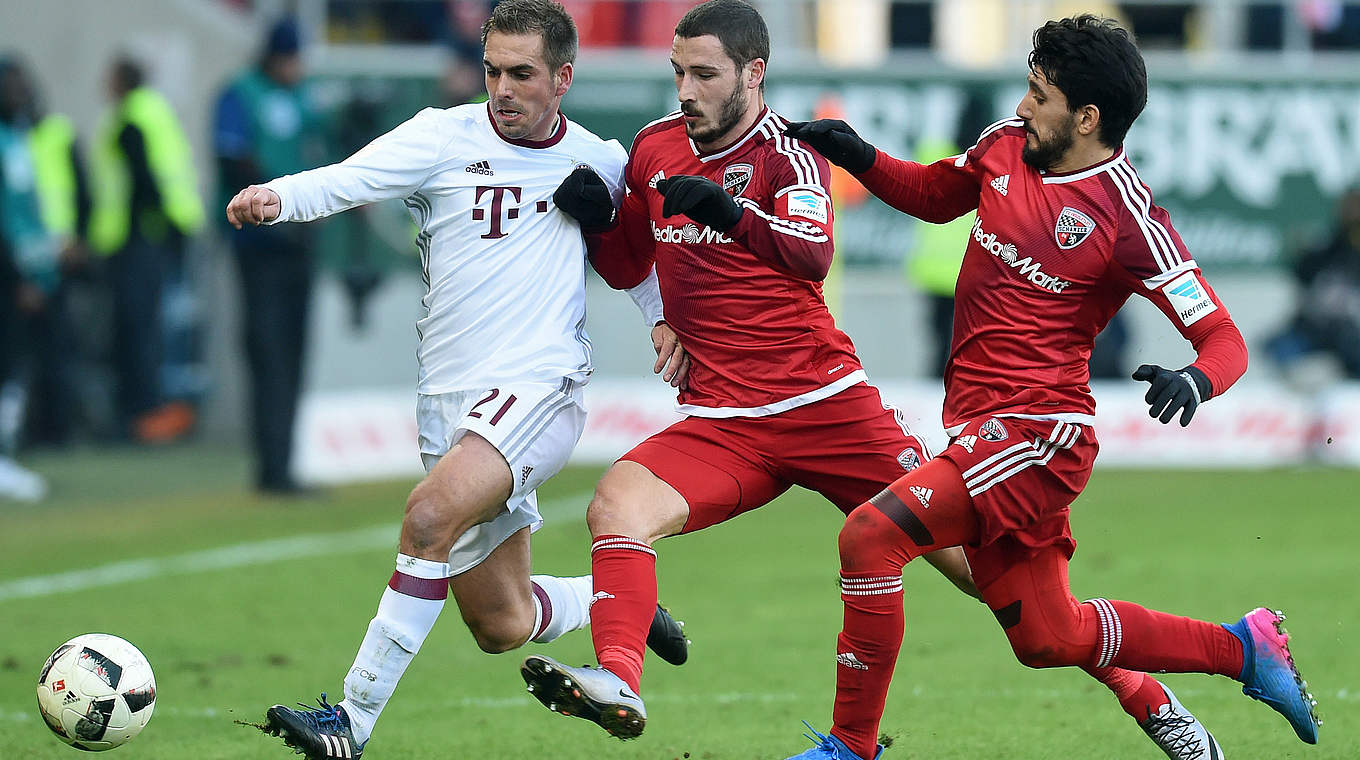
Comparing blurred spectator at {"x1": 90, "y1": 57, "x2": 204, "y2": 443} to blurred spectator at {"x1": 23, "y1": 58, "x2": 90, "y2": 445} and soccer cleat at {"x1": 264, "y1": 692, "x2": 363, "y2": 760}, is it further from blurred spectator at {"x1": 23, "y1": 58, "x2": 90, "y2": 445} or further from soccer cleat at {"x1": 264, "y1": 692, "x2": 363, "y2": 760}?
soccer cleat at {"x1": 264, "y1": 692, "x2": 363, "y2": 760}

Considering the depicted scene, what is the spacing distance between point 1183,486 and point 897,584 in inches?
312

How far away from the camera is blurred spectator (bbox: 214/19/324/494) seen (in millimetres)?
11484

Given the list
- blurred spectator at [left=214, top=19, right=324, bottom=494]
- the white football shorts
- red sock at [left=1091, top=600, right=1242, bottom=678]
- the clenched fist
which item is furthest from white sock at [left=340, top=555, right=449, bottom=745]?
blurred spectator at [left=214, top=19, right=324, bottom=494]

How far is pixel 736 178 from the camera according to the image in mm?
5594

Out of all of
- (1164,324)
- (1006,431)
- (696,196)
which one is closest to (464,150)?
(696,196)

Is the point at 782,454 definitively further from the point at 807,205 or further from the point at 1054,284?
the point at 1054,284

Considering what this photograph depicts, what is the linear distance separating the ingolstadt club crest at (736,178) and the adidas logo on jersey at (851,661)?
1.37m

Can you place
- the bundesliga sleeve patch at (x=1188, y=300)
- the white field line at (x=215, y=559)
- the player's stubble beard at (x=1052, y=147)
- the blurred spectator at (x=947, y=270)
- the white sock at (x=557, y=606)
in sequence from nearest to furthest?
the bundesliga sleeve patch at (x=1188, y=300), the player's stubble beard at (x=1052, y=147), the white sock at (x=557, y=606), the white field line at (x=215, y=559), the blurred spectator at (x=947, y=270)

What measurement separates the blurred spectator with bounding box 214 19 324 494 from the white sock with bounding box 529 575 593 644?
5.60m

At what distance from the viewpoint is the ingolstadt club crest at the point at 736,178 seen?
5578 millimetres

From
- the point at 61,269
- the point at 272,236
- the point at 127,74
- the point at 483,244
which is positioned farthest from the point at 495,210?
the point at 61,269

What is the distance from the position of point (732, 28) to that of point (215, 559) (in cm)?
568

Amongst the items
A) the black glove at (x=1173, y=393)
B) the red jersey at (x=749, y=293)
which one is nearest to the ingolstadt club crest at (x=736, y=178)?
the red jersey at (x=749, y=293)

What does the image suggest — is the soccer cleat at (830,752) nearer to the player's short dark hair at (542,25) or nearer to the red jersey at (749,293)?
the red jersey at (749,293)
